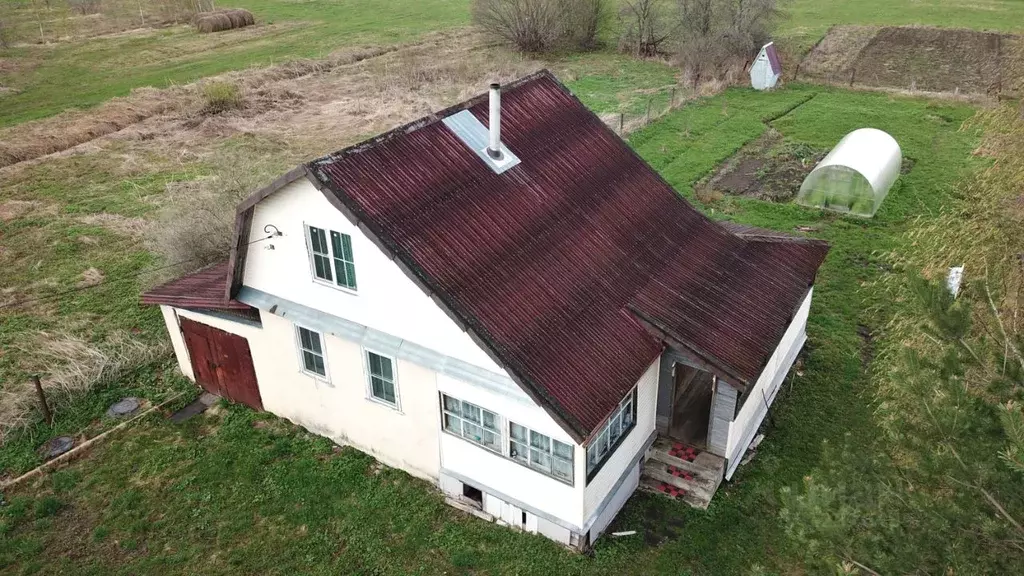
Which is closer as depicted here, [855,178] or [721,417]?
[721,417]

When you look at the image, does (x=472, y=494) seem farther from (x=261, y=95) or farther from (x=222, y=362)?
(x=261, y=95)

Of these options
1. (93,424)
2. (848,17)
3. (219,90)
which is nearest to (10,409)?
(93,424)

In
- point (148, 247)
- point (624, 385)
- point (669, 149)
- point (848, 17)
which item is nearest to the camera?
point (624, 385)

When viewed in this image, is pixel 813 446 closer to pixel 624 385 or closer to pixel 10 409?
pixel 624 385

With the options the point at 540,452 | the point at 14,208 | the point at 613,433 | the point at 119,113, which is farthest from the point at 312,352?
the point at 119,113

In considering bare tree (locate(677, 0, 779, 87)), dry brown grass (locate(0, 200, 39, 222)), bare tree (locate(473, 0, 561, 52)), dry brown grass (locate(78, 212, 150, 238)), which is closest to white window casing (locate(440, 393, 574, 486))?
dry brown grass (locate(78, 212, 150, 238))

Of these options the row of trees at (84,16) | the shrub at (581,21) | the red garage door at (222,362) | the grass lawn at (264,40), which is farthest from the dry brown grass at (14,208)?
the row of trees at (84,16)
